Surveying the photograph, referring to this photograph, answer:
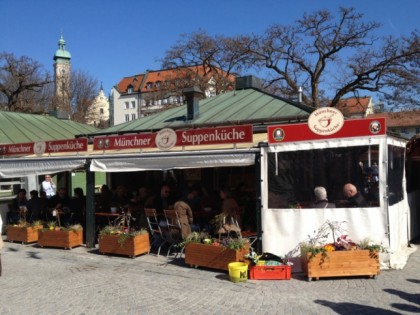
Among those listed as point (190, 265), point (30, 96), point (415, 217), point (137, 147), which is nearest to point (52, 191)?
point (137, 147)

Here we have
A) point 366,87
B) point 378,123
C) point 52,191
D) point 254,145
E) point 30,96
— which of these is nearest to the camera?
point 378,123

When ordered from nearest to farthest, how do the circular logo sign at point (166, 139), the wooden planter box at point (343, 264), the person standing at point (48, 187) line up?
1. the wooden planter box at point (343, 264)
2. the circular logo sign at point (166, 139)
3. the person standing at point (48, 187)

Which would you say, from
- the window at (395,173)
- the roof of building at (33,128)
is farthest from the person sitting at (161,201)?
the roof of building at (33,128)

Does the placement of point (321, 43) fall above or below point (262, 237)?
above

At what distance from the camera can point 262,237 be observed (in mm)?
7594

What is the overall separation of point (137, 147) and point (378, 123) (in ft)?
15.9

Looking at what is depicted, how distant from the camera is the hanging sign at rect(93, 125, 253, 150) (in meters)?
8.02

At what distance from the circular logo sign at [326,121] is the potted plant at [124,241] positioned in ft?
13.1

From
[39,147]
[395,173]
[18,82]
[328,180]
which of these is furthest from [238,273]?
[18,82]

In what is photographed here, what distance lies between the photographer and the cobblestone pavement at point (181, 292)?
5.38 metres

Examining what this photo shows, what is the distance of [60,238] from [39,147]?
270 centimetres

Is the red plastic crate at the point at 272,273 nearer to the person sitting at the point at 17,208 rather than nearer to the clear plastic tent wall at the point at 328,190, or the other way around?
the clear plastic tent wall at the point at 328,190

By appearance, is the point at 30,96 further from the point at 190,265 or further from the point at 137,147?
the point at 190,265

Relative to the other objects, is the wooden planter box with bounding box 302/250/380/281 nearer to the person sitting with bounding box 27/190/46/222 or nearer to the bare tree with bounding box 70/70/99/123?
the person sitting with bounding box 27/190/46/222
